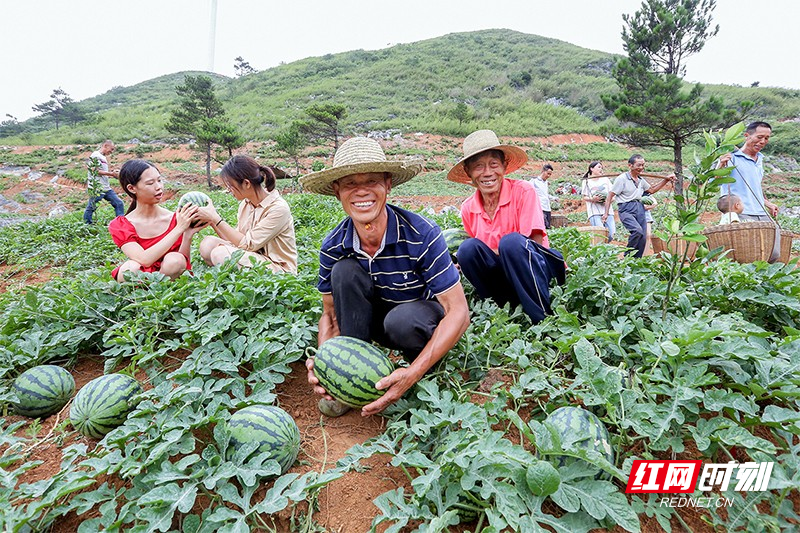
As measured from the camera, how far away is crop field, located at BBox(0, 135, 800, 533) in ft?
4.63

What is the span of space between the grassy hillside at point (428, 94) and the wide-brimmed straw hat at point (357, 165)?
33.1m

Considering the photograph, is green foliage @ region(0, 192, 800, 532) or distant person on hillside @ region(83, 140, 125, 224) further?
distant person on hillside @ region(83, 140, 125, 224)

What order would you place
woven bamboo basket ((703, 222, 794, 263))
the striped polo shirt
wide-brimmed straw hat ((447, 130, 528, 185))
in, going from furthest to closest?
woven bamboo basket ((703, 222, 794, 263)) < wide-brimmed straw hat ((447, 130, 528, 185)) < the striped polo shirt

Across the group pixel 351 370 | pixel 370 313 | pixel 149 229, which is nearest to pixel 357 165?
pixel 370 313

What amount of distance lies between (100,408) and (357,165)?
67.1 inches

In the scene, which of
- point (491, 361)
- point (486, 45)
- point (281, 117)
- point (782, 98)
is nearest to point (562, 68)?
point (486, 45)

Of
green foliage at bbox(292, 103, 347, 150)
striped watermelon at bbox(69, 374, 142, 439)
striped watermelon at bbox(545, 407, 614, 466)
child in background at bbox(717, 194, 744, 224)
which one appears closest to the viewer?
striped watermelon at bbox(545, 407, 614, 466)

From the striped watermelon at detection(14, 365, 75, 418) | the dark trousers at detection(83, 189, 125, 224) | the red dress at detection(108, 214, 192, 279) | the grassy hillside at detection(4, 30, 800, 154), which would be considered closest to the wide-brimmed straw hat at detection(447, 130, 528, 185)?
the red dress at detection(108, 214, 192, 279)

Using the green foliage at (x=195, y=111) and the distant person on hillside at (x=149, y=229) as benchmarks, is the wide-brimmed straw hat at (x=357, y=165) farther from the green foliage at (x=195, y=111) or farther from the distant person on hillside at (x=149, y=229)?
the green foliage at (x=195, y=111)

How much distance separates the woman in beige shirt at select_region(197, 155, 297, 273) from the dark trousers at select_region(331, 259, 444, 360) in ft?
4.66

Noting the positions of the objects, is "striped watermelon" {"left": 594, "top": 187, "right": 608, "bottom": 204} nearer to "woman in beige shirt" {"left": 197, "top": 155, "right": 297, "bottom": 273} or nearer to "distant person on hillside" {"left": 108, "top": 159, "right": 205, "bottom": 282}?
"woman in beige shirt" {"left": 197, "top": 155, "right": 297, "bottom": 273}

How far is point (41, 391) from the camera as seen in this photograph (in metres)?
2.20

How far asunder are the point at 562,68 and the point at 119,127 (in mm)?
53821

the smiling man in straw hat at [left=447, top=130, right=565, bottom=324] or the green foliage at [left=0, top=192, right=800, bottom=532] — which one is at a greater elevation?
the smiling man in straw hat at [left=447, top=130, right=565, bottom=324]
